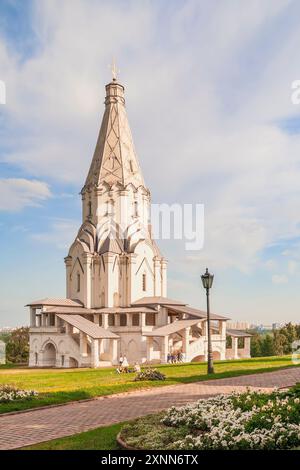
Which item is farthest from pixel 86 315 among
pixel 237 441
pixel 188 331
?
pixel 237 441

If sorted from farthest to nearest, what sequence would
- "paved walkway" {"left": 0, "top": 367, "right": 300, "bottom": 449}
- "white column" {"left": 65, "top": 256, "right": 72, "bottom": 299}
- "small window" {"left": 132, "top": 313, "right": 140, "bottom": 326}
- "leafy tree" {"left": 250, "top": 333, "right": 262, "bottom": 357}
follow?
"leafy tree" {"left": 250, "top": 333, "right": 262, "bottom": 357}
"white column" {"left": 65, "top": 256, "right": 72, "bottom": 299}
"small window" {"left": 132, "top": 313, "right": 140, "bottom": 326}
"paved walkway" {"left": 0, "top": 367, "right": 300, "bottom": 449}

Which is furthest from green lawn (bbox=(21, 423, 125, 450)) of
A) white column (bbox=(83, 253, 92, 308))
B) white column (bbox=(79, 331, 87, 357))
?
white column (bbox=(83, 253, 92, 308))

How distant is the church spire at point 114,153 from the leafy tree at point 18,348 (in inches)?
739

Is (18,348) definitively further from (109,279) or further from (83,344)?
(83,344)

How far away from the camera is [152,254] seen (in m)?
48.9

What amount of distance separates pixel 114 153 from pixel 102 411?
39.1 m

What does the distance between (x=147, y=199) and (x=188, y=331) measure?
15865 mm

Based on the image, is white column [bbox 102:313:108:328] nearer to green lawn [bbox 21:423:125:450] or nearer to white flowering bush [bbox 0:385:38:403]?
white flowering bush [bbox 0:385:38:403]

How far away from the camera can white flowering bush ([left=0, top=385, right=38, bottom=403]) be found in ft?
45.4

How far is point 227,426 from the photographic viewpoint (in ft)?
26.9

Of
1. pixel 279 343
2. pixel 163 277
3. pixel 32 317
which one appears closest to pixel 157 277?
pixel 163 277

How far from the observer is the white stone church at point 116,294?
4006cm

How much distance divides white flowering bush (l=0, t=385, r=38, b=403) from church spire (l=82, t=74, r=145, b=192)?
3447cm
